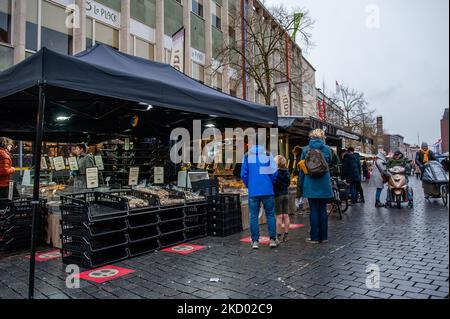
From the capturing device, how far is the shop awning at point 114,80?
387cm

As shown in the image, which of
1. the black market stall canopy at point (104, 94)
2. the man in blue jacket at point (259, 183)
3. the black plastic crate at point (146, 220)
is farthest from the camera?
the man in blue jacket at point (259, 183)

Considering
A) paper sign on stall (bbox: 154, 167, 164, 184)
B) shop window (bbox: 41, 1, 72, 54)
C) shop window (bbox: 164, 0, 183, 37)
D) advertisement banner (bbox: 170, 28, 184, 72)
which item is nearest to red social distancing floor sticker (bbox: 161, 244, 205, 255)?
paper sign on stall (bbox: 154, 167, 164, 184)

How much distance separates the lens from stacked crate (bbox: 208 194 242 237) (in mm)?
6906

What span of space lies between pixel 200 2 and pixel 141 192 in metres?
20.5

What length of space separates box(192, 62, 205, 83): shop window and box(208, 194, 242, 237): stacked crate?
15.8 m

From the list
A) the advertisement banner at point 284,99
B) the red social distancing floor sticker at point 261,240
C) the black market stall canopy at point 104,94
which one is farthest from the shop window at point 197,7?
the red social distancing floor sticker at point 261,240

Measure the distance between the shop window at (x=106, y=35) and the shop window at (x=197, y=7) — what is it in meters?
7.52

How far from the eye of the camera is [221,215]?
6914 mm

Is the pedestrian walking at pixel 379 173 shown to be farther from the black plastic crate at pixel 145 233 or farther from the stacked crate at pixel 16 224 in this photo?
the stacked crate at pixel 16 224

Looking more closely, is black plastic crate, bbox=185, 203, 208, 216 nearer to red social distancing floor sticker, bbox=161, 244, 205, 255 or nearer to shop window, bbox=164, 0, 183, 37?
red social distancing floor sticker, bbox=161, 244, 205, 255

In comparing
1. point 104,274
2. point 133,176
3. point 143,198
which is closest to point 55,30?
point 133,176

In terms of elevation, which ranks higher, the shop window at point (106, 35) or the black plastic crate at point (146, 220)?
the shop window at point (106, 35)
